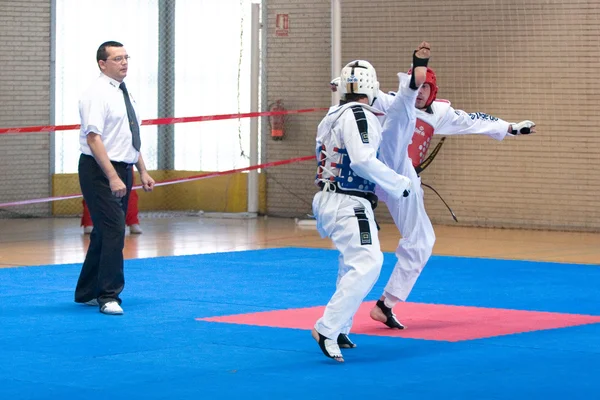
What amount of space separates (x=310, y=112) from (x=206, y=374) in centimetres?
1067

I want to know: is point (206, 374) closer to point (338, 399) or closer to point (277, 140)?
point (338, 399)

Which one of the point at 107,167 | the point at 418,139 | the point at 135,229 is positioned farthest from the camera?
the point at 135,229

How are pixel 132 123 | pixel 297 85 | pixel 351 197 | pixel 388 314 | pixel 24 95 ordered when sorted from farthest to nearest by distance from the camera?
pixel 297 85 < pixel 24 95 < pixel 132 123 < pixel 388 314 < pixel 351 197

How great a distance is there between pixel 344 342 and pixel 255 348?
465 millimetres

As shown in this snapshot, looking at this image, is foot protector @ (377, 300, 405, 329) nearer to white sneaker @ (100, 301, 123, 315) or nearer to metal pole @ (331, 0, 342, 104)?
white sneaker @ (100, 301, 123, 315)

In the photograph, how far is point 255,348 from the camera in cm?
591

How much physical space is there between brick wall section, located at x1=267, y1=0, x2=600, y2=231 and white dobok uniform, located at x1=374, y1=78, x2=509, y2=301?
22.7ft

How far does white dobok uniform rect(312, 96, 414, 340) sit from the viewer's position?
5.59m

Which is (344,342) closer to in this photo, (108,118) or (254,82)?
(108,118)

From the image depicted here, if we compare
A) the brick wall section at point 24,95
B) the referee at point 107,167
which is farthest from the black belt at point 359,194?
the brick wall section at point 24,95

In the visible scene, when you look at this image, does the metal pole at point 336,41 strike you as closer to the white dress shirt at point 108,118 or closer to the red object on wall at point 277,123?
the red object on wall at point 277,123

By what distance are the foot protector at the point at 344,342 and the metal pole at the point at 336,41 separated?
821 centimetres

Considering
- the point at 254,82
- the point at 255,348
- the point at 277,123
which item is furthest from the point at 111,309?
the point at 277,123

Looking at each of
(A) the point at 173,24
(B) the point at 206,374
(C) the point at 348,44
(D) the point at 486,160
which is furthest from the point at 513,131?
(A) the point at 173,24
